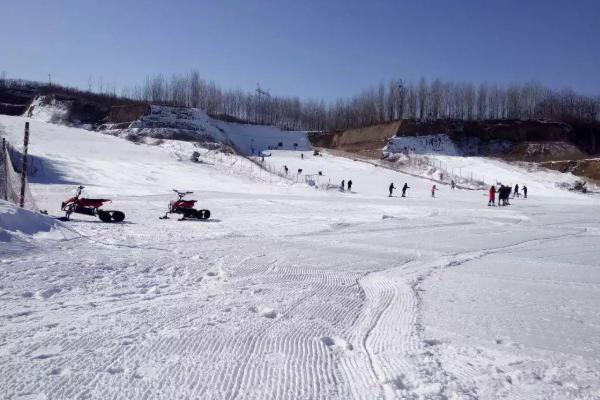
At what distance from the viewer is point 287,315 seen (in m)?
5.83

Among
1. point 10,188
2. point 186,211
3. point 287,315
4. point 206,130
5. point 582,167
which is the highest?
point 206,130

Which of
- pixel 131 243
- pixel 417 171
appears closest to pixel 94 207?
pixel 131 243

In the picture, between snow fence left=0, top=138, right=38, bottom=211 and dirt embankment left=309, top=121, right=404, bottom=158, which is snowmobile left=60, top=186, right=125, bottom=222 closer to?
snow fence left=0, top=138, right=38, bottom=211

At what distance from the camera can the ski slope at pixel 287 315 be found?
391 cm

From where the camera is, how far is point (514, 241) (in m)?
14.5

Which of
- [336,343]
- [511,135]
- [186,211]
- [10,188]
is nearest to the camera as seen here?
[336,343]

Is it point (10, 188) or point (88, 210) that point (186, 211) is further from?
point (10, 188)

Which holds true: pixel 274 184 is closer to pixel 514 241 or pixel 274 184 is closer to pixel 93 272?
pixel 514 241

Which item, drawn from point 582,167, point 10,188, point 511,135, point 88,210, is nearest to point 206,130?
point 511,135

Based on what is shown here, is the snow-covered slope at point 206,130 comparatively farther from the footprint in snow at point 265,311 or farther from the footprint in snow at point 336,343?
the footprint in snow at point 336,343

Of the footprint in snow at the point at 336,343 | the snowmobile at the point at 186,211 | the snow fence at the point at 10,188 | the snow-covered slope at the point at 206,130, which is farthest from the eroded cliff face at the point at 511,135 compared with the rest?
the footprint in snow at the point at 336,343

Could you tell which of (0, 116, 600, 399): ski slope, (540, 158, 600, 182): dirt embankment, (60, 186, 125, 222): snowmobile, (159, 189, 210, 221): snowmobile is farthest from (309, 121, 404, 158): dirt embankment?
(0, 116, 600, 399): ski slope

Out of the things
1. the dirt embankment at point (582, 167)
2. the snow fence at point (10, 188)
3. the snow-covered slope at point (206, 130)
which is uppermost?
the snow-covered slope at point (206, 130)

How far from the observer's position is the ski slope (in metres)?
3.91
